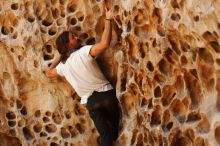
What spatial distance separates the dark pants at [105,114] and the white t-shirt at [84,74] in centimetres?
5

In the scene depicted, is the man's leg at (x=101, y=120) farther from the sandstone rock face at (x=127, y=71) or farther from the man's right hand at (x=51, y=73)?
the man's right hand at (x=51, y=73)

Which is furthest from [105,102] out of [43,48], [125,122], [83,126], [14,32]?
[14,32]

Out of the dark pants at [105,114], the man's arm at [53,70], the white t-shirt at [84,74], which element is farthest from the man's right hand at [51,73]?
the dark pants at [105,114]

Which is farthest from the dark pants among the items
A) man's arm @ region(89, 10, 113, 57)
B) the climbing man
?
man's arm @ region(89, 10, 113, 57)

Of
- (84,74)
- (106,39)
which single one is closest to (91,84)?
(84,74)

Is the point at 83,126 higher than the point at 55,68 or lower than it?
lower

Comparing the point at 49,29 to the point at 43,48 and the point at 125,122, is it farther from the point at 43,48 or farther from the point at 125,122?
the point at 125,122

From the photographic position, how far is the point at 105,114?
3971mm

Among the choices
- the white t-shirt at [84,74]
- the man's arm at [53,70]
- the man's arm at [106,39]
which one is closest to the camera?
the man's arm at [106,39]

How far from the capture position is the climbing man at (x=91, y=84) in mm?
3861

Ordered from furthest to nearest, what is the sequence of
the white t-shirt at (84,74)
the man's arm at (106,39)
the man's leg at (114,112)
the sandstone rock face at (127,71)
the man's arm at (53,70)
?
the man's arm at (53,70)
the man's leg at (114,112)
the white t-shirt at (84,74)
the man's arm at (106,39)
the sandstone rock face at (127,71)

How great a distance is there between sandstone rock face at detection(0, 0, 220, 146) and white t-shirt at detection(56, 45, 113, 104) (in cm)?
14

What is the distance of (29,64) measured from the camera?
4383mm

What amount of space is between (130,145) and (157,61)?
0.67 m
